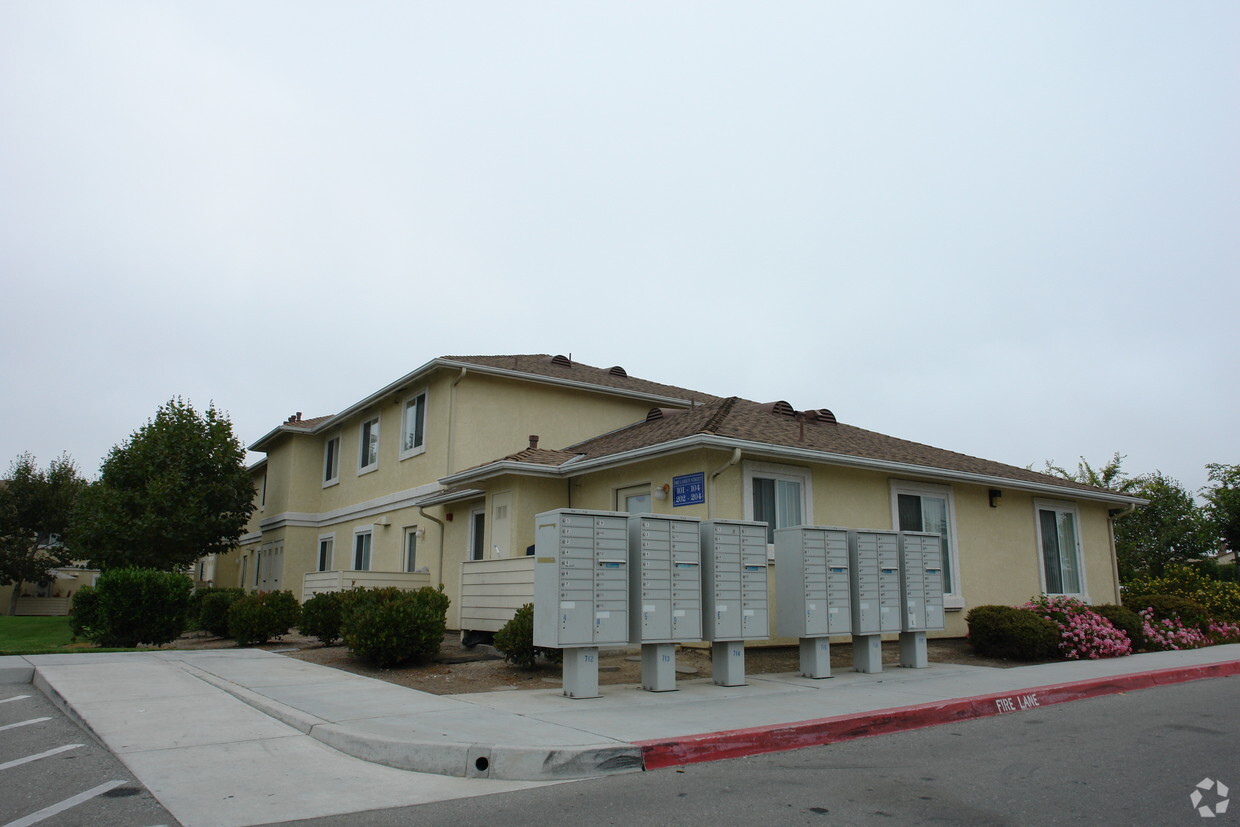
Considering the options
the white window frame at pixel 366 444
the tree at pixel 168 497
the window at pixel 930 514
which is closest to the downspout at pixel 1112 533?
the window at pixel 930 514

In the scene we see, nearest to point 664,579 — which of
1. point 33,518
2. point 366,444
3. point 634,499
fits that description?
point 634,499

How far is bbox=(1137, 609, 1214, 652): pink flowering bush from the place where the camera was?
15.3 metres

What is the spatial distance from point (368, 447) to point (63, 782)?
56.7 ft

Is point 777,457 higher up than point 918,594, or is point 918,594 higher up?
point 777,457

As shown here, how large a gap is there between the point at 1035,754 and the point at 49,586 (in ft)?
171

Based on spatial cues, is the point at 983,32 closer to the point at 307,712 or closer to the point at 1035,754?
the point at 1035,754

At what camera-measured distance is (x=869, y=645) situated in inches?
444

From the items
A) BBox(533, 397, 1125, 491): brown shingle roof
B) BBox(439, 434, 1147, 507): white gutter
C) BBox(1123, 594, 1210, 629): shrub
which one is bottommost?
BBox(1123, 594, 1210, 629): shrub

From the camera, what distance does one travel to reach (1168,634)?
15.7 m

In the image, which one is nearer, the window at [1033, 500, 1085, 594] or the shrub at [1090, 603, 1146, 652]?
the shrub at [1090, 603, 1146, 652]

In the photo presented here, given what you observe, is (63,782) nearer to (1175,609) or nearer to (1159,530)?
(1175,609)

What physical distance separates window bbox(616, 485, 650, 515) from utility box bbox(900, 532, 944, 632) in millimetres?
4008

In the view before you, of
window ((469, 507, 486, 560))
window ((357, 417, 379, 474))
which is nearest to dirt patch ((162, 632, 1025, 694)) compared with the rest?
window ((469, 507, 486, 560))

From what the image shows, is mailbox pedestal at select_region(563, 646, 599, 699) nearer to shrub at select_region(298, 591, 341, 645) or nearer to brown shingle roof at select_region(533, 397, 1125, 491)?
brown shingle roof at select_region(533, 397, 1125, 491)
